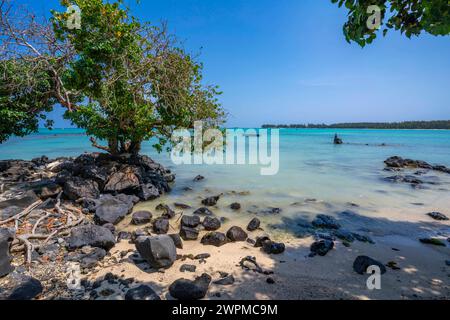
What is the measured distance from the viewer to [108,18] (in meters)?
7.59

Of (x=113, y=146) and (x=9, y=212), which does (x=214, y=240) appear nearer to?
(x=9, y=212)

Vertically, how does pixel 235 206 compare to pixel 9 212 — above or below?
below

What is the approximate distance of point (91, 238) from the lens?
16.2 feet

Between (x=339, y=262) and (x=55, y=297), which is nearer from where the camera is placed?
(x=55, y=297)

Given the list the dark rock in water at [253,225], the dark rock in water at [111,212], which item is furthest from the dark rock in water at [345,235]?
the dark rock in water at [111,212]

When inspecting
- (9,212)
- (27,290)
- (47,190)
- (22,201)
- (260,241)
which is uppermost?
(47,190)

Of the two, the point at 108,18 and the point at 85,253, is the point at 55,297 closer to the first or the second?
the point at 85,253

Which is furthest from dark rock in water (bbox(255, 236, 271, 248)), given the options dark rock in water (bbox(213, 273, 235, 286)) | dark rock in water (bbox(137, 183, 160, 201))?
dark rock in water (bbox(137, 183, 160, 201))

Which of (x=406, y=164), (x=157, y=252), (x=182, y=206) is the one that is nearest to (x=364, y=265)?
(x=157, y=252)

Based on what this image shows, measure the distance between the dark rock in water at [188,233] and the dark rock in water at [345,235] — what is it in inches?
128

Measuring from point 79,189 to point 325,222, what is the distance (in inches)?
283

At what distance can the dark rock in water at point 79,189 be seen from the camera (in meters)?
7.39
